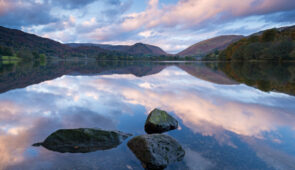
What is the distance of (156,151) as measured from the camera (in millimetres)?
5691

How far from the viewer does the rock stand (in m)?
6.43

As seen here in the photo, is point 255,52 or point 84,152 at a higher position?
point 255,52

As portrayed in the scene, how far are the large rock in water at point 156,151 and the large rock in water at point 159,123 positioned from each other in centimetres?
170

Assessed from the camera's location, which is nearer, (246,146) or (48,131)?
(246,146)

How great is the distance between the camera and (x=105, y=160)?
5.62 m

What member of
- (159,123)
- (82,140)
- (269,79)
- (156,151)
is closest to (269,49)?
(269,79)

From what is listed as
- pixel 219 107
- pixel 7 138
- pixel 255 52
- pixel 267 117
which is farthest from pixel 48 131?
pixel 255 52

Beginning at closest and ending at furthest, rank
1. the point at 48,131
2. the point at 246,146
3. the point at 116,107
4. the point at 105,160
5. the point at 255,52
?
the point at 105,160
the point at 246,146
the point at 48,131
the point at 116,107
the point at 255,52

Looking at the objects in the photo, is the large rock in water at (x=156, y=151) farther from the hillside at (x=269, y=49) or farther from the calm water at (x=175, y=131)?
the hillside at (x=269, y=49)

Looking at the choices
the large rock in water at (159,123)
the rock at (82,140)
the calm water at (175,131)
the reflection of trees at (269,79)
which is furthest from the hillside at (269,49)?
the rock at (82,140)

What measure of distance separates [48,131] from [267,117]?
10823 millimetres

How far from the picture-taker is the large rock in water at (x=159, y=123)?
802 cm

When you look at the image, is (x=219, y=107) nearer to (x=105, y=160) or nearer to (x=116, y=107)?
(x=116, y=107)

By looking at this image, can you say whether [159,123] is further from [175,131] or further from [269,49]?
[269,49]
